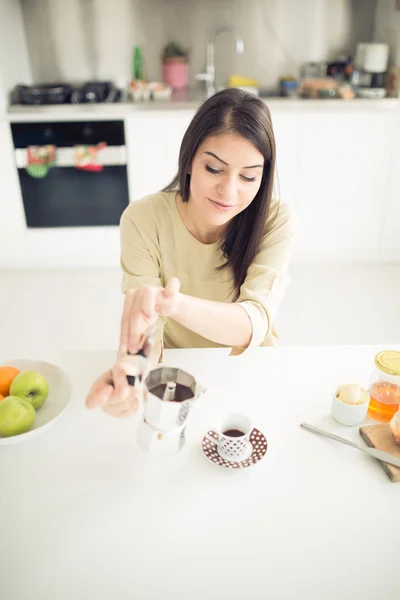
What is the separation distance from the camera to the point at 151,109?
2959 mm

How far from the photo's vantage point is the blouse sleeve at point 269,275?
117 cm

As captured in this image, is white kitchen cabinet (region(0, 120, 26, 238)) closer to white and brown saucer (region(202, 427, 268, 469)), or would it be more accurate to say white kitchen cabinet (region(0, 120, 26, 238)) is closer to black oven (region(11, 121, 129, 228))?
black oven (region(11, 121, 129, 228))

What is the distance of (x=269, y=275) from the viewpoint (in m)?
1.25

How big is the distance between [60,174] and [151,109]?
66 centimetres

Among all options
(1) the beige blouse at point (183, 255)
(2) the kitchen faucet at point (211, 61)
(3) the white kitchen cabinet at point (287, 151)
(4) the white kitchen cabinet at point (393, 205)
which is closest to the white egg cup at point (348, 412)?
(1) the beige blouse at point (183, 255)

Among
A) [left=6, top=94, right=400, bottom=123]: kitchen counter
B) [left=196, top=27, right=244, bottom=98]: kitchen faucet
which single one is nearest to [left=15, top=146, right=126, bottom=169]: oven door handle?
[left=6, top=94, right=400, bottom=123]: kitchen counter

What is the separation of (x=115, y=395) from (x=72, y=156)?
8.10 ft

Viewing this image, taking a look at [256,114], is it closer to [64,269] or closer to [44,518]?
[44,518]

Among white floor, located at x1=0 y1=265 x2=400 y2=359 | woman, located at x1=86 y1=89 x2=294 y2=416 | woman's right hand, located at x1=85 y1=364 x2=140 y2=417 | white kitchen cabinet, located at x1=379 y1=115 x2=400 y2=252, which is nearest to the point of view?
woman's right hand, located at x1=85 y1=364 x2=140 y2=417

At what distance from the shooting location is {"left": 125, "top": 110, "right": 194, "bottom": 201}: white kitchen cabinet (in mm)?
2969

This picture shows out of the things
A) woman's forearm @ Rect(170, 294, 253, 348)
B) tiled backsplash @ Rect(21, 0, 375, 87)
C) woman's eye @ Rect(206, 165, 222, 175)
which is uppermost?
tiled backsplash @ Rect(21, 0, 375, 87)

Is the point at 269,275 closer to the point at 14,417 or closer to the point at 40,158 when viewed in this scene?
the point at 14,417

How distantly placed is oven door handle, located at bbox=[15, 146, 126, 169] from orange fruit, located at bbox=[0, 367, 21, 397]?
2.20 metres

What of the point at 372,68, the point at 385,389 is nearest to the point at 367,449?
the point at 385,389
